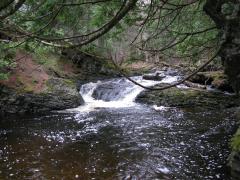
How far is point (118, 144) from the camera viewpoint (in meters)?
10.1

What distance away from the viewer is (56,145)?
397 inches

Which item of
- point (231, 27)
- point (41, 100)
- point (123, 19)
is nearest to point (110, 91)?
point (41, 100)

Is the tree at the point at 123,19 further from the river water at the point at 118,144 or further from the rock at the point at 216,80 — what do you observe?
the rock at the point at 216,80

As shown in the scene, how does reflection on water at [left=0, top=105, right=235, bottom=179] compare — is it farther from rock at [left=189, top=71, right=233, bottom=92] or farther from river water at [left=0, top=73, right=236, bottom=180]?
rock at [left=189, top=71, right=233, bottom=92]

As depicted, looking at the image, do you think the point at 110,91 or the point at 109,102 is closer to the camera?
the point at 109,102

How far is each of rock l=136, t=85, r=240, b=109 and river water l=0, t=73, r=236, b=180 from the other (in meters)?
0.87

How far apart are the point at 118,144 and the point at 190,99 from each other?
25.2 ft

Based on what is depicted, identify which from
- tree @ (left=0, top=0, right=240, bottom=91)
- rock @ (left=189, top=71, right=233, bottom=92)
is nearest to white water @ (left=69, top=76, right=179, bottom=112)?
rock @ (left=189, top=71, right=233, bottom=92)

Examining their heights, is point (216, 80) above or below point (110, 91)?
above

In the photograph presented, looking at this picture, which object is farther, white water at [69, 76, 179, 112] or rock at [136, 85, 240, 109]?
white water at [69, 76, 179, 112]

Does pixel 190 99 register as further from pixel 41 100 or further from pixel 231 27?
pixel 231 27

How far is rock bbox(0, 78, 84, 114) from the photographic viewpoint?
1534 centimetres

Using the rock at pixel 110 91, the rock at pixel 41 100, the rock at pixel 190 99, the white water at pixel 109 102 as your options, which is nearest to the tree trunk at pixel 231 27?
the rock at pixel 190 99

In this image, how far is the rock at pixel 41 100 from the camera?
50.3 ft
